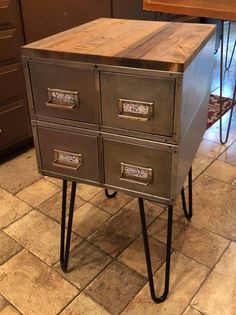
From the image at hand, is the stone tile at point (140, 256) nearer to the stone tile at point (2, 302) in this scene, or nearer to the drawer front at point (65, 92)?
the stone tile at point (2, 302)

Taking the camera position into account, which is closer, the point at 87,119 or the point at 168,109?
the point at 168,109

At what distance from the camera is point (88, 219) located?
1.72 metres

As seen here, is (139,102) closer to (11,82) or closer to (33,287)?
(33,287)

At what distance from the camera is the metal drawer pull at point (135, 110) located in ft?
3.13

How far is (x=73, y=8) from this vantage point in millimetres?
2242

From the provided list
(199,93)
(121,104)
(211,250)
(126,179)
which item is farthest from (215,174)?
(121,104)

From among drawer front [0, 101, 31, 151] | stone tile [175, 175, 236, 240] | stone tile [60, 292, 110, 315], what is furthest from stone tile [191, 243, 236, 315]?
drawer front [0, 101, 31, 151]

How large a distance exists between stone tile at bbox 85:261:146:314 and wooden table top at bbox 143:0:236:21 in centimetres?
125

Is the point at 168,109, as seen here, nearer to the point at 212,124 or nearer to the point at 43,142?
the point at 43,142

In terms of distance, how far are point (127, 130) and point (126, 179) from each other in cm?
16

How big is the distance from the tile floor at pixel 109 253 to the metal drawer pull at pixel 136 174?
1.64 feet

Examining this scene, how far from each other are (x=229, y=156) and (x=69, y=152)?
136 cm

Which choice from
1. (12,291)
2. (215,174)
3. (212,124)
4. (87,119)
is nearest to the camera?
(87,119)

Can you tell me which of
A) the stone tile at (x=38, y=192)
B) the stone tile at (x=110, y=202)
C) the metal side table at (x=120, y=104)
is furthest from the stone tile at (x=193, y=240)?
the stone tile at (x=38, y=192)
